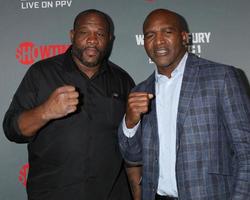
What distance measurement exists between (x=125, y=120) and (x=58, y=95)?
0.34 meters

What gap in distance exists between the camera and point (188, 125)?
4.25 ft

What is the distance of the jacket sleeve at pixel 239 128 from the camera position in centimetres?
117

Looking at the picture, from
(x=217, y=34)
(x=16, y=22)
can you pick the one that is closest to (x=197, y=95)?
(x=217, y=34)

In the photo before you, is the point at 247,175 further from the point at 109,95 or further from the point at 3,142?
the point at 3,142

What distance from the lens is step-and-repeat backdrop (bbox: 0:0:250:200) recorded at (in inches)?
76.8

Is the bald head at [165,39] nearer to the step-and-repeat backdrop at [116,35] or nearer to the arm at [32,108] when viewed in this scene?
the arm at [32,108]

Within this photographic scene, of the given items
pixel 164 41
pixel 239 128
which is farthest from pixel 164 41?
pixel 239 128

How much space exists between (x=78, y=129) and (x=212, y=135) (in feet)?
2.16

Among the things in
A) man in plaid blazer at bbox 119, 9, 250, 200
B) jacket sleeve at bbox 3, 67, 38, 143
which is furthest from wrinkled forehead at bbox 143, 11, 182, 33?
jacket sleeve at bbox 3, 67, 38, 143

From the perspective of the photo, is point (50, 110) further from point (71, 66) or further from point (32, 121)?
point (71, 66)

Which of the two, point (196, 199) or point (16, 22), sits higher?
point (16, 22)

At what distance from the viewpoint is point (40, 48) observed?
2025 mm

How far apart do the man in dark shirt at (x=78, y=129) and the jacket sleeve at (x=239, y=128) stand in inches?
24.3

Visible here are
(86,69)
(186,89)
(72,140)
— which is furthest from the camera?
(86,69)
